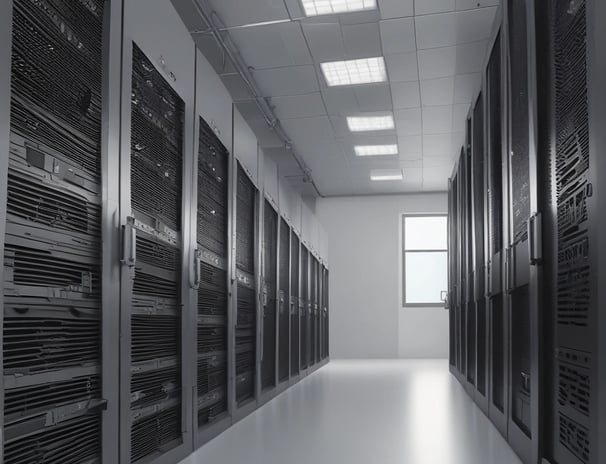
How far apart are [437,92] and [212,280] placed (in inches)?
206

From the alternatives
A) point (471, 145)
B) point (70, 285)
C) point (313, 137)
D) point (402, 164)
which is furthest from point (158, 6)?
Answer: point (402, 164)

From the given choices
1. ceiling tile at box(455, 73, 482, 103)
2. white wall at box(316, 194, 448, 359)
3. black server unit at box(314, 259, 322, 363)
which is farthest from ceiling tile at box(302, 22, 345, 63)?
white wall at box(316, 194, 448, 359)

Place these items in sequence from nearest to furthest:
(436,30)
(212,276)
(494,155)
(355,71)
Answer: (212,276), (494,155), (436,30), (355,71)

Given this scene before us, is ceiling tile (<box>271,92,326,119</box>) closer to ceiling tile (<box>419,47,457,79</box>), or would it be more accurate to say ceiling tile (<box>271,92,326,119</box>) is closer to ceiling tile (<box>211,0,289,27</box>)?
ceiling tile (<box>419,47,457,79</box>)

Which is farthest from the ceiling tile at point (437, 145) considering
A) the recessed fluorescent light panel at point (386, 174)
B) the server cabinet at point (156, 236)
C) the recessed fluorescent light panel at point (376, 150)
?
the server cabinet at point (156, 236)

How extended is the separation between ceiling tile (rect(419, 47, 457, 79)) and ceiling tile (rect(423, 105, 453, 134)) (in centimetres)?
118

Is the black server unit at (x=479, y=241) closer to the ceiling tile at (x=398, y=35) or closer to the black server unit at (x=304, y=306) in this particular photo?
the ceiling tile at (x=398, y=35)

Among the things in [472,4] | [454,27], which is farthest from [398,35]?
[472,4]

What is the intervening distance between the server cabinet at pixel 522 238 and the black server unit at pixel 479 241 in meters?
1.47

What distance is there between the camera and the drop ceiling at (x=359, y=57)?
6.12 metres

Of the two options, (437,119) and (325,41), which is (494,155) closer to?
(325,41)

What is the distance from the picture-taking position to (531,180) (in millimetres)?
2590

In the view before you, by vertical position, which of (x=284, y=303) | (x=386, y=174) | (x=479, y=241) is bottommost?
(x=284, y=303)

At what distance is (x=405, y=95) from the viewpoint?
8.23 m
